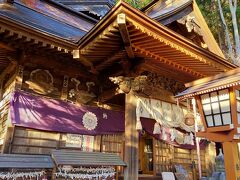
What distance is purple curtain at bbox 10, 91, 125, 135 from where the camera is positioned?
510cm

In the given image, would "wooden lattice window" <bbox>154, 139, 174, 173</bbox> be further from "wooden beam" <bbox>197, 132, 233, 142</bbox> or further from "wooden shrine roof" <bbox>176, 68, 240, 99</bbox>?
"wooden beam" <bbox>197, 132, 233, 142</bbox>

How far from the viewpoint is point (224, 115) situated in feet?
12.9

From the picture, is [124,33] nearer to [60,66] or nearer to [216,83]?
[216,83]

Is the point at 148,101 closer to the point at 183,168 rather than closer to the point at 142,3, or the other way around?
the point at 183,168

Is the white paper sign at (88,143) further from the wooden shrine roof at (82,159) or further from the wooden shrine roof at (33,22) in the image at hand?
the wooden shrine roof at (33,22)

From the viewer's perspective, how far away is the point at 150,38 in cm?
448

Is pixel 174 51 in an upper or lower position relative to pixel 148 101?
upper

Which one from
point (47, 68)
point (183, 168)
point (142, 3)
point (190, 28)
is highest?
point (142, 3)

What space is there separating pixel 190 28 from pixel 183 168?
5.17m

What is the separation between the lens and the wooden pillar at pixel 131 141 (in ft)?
16.5

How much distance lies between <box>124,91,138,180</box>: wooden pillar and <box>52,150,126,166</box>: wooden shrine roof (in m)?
0.24

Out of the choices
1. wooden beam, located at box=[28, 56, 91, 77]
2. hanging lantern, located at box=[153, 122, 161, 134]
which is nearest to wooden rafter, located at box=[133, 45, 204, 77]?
hanging lantern, located at box=[153, 122, 161, 134]

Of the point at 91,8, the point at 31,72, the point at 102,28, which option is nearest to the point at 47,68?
the point at 31,72

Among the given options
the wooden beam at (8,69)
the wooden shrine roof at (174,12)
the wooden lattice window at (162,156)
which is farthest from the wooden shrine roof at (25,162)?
the wooden shrine roof at (174,12)
